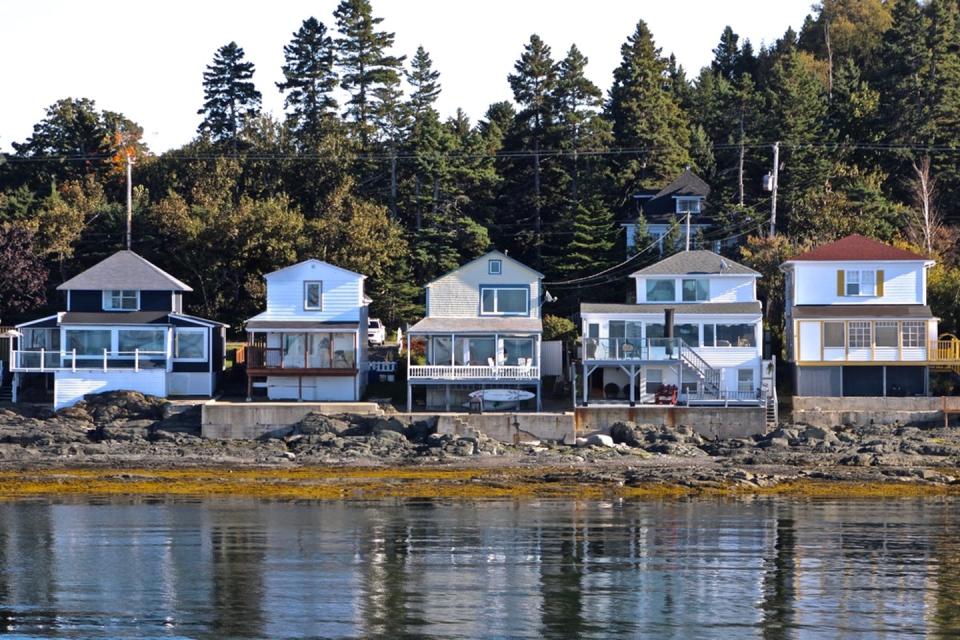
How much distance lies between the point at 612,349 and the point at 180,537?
76.4 ft

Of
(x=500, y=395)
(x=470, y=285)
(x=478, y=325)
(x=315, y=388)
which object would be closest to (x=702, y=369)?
(x=500, y=395)

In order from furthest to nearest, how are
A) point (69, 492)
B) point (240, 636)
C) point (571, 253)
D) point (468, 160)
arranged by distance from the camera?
point (468, 160)
point (571, 253)
point (69, 492)
point (240, 636)

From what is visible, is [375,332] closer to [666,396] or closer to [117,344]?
[117,344]

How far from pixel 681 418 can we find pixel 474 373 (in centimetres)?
823

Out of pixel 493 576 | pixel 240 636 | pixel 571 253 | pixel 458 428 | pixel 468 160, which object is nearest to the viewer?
pixel 240 636

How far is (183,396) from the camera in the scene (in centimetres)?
5959

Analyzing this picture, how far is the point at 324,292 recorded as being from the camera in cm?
5975

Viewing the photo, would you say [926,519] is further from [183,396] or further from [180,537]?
[183,396]

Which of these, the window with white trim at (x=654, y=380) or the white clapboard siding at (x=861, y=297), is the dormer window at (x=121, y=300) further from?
the white clapboard siding at (x=861, y=297)

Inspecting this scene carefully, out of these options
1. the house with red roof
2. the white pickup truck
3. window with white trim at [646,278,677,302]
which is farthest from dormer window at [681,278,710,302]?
the white pickup truck

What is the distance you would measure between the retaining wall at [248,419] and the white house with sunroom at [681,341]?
31.2 feet

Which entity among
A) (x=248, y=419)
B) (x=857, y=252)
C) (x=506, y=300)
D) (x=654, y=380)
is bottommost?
(x=248, y=419)

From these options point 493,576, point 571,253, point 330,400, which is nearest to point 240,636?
point 493,576

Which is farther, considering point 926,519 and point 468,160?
point 468,160
